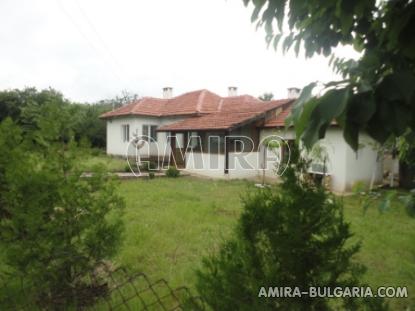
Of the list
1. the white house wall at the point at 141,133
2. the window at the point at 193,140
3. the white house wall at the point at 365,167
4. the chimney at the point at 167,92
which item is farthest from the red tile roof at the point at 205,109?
the white house wall at the point at 365,167

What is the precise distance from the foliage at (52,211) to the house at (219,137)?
7.56m

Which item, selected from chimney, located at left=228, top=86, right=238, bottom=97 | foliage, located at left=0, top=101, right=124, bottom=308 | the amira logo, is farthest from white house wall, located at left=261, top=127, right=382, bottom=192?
chimney, located at left=228, top=86, right=238, bottom=97

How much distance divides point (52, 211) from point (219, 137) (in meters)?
14.0

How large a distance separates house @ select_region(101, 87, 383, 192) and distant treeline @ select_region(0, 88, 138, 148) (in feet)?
11.1

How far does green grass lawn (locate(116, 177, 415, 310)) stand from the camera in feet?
16.6

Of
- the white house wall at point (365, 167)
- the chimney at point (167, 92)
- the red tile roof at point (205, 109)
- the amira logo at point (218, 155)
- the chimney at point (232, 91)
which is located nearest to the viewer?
the white house wall at point (365, 167)

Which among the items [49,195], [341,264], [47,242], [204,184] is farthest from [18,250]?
[204,184]

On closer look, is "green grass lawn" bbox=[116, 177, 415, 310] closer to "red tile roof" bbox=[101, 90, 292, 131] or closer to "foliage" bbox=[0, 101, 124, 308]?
"foliage" bbox=[0, 101, 124, 308]

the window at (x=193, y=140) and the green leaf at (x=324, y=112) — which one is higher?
the window at (x=193, y=140)

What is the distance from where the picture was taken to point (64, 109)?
3.67 m

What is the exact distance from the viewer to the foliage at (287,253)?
7.35ft

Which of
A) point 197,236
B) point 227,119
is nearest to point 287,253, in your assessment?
point 197,236

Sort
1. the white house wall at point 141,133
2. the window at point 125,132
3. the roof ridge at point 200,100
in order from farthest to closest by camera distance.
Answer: the window at point 125,132 < the white house wall at point 141,133 < the roof ridge at point 200,100

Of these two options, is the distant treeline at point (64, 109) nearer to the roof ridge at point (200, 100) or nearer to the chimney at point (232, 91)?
the roof ridge at point (200, 100)
